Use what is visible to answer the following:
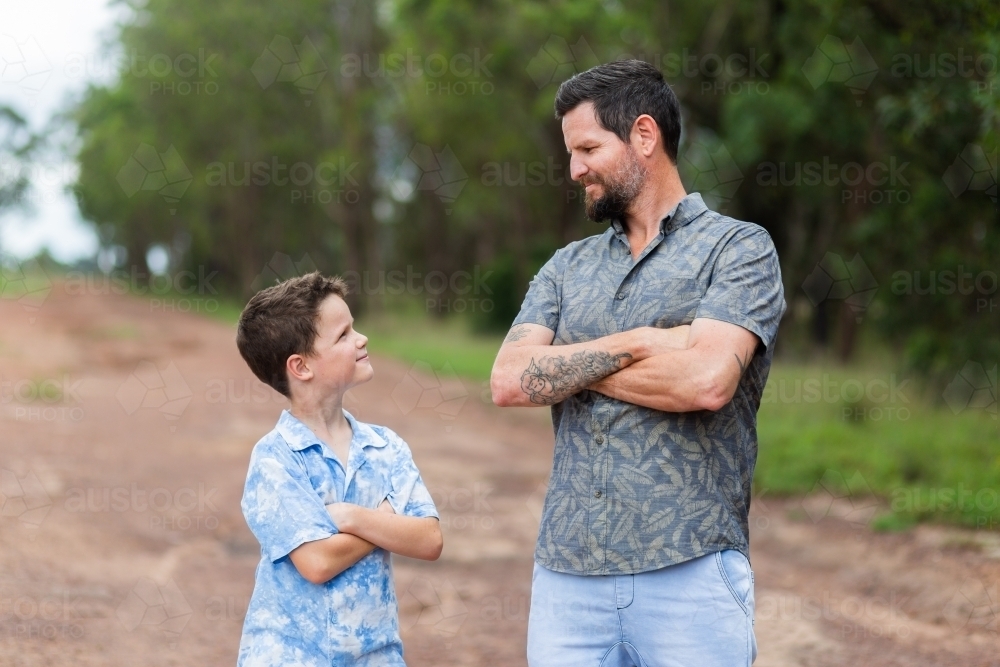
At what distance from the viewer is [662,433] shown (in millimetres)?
2689

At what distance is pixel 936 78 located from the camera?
9.88 metres

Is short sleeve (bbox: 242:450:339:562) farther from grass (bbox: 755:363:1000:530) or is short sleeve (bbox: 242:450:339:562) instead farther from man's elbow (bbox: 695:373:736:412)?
grass (bbox: 755:363:1000:530)

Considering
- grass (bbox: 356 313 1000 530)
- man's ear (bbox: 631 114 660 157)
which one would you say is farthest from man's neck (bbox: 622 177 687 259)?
grass (bbox: 356 313 1000 530)

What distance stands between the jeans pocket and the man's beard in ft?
2.99

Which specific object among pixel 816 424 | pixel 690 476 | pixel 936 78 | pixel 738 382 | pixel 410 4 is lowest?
pixel 816 424

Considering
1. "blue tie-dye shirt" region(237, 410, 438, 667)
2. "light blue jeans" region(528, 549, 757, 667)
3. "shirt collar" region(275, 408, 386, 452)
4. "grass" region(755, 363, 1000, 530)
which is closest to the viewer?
"light blue jeans" region(528, 549, 757, 667)

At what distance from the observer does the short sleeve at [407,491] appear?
2.88 metres

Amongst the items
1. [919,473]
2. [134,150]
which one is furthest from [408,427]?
[134,150]

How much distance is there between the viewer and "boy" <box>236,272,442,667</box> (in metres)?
2.69

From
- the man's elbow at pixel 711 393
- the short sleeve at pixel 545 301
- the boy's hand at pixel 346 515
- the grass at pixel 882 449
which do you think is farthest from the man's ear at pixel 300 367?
the grass at pixel 882 449

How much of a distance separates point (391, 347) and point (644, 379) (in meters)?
19.2

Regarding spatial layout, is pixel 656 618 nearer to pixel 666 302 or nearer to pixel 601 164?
pixel 666 302

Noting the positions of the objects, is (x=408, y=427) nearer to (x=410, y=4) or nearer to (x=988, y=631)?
(x=988, y=631)

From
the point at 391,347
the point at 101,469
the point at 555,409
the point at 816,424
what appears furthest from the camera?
the point at 391,347
